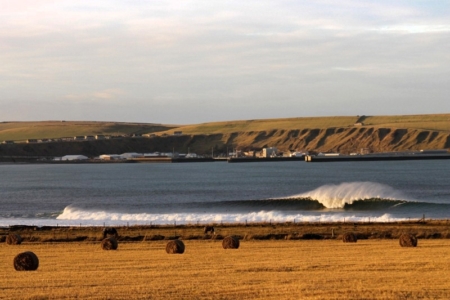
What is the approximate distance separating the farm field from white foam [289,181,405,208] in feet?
145

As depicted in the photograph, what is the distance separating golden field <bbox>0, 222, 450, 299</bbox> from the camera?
22.5 metres

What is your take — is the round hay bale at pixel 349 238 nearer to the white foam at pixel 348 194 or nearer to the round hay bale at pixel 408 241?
the round hay bale at pixel 408 241

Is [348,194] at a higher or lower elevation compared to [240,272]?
higher

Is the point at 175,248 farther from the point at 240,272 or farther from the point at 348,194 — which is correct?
the point at 348,194

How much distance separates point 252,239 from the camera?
139ft

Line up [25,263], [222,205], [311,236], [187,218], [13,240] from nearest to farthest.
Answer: [25,263]
[13,240]
[311,236]
[187,218]
[222,205]

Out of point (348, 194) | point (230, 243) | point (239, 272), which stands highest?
point (348, 194)

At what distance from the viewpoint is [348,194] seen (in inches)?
3356

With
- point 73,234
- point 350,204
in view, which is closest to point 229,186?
point 350,204

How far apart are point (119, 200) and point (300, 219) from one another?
37134 mm

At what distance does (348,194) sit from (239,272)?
195 ft

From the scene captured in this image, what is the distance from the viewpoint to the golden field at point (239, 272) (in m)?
22.5

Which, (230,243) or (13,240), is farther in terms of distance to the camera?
(13,240)

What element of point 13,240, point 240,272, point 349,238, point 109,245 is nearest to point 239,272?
point 240,272
